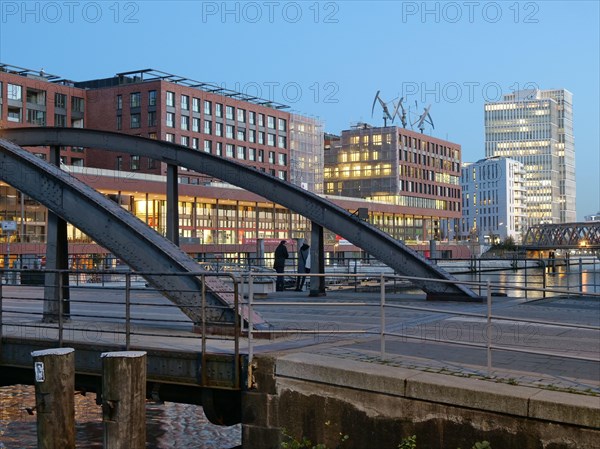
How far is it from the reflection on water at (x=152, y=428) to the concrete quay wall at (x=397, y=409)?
5.71 meters

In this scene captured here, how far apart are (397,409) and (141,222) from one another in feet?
20.8

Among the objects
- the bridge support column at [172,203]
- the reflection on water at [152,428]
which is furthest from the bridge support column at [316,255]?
the reflection on water at [152,428]

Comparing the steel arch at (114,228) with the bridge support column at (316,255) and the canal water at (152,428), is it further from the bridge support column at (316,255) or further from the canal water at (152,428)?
the bridge support column at (316,255)

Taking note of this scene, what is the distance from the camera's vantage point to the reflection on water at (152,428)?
46.9 feet

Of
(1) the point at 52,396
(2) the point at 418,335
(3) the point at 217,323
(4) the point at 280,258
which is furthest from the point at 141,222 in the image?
(4) the point at 280,258

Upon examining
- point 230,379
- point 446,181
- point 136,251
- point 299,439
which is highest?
point 446,181

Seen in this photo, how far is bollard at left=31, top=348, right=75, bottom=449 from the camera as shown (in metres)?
8.57

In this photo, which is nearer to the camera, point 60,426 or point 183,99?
point 60,426

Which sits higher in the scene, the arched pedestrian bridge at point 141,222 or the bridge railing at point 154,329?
the arched pedestrian bridge at point 141,222

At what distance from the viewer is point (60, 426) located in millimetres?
8609

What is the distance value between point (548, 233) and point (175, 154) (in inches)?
4397

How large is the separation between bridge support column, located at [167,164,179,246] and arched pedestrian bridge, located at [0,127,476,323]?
3 cm

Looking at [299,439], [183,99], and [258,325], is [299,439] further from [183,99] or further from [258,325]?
[183,99]

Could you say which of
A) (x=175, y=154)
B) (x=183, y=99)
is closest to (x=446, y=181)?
(x=183, y=99)
